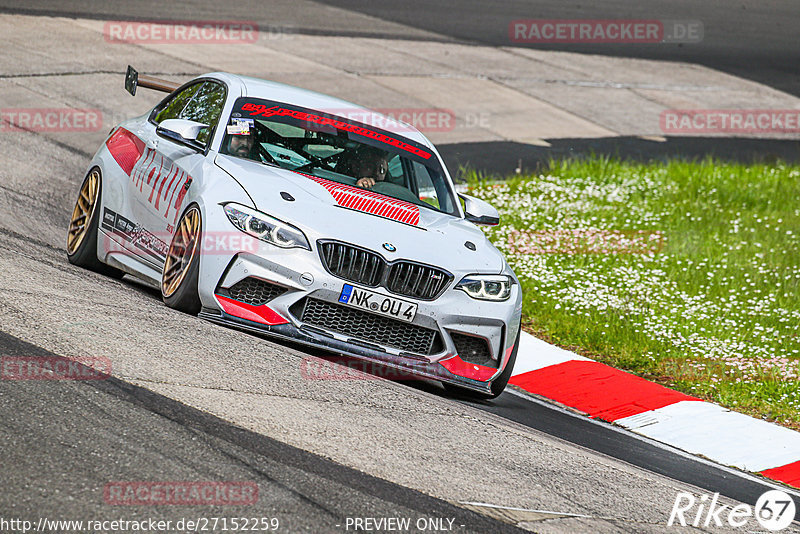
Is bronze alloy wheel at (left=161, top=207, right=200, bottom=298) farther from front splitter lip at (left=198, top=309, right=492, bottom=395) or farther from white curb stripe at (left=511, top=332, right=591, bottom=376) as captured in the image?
white curb stripe at (left=511, top=332, right=591, bottom=376)

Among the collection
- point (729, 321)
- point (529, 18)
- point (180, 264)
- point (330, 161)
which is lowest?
point (729, 321)

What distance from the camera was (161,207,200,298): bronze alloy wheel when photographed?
6520 mm

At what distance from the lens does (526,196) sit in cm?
1356

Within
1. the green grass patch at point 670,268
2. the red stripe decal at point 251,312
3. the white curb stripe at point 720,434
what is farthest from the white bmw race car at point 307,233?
the green grass patch at point 670,268

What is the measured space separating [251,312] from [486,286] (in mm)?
1460

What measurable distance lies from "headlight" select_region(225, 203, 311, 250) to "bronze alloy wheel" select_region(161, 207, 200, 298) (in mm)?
259

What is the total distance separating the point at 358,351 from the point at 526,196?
7543mm

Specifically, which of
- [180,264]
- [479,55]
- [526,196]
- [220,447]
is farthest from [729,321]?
[479,55]

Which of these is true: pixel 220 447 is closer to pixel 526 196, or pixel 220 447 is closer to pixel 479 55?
pixel 526 196

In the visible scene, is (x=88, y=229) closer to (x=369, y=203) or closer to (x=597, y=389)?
(x=369, y=203)

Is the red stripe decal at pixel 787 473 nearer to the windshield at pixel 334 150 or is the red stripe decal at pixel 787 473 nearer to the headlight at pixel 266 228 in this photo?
the windshield at pixel 334 150

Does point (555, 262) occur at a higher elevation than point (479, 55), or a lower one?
lower

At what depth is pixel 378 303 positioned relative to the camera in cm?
636

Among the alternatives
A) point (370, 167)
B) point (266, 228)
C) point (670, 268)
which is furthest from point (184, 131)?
point (670, 268)
